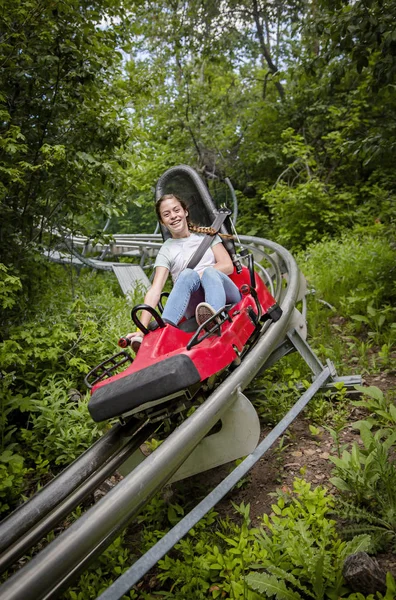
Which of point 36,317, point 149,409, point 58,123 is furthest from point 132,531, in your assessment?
point 58,123

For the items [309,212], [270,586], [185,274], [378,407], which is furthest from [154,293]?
[309,212]

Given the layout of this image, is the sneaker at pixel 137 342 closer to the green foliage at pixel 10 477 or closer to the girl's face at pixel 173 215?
the girl's face at pixel 173 215

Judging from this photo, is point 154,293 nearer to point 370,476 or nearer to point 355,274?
point 370,476

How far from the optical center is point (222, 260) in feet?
10.4

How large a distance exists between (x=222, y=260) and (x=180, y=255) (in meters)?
0.30

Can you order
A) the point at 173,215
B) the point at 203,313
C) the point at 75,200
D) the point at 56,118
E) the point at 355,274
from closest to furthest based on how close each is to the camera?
the point at 203,313
the point at 173,215
the point at 56,118
the point at 75,200
the point at 355,274

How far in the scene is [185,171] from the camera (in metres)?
3.80

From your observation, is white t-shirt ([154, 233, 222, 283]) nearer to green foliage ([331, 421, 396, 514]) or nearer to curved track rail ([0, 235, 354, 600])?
curved track rail ([0, 235, 354, 600])

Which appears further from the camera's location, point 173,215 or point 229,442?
point 173,215

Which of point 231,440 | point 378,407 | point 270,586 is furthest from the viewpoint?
point 378,407

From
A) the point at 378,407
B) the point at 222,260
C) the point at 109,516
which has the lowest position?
the point at 378,407

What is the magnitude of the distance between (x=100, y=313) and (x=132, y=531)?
102 inches

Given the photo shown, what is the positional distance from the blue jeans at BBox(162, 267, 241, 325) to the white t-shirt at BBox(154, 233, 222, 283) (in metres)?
0.30

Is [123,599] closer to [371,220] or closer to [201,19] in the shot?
[371,220]
